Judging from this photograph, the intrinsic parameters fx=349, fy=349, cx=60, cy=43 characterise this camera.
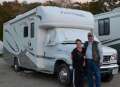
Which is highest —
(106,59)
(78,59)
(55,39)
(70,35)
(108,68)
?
(70,35)

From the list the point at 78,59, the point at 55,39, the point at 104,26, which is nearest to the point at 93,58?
the point at 78,59

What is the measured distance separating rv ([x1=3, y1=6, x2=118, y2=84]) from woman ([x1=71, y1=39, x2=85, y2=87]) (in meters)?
1.24

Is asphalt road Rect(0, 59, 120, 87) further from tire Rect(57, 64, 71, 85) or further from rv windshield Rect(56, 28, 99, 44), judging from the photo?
rv windshield Rect(56, 28, 99, 44)

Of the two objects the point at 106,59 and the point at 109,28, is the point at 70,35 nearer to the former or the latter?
the point at 106,59

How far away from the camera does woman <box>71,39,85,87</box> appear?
995 cm

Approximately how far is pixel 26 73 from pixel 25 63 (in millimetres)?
1489

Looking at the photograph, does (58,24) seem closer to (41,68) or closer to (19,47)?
(41,68)

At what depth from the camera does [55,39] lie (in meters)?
12.7

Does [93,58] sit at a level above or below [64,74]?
above

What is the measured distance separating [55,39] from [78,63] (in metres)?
2.90

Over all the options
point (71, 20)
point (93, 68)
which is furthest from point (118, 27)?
point (93, 68)

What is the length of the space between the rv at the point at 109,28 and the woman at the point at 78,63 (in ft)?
20.2

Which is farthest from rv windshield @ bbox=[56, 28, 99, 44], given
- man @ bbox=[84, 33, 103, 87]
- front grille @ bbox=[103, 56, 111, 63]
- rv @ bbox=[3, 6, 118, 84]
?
man @ bbox=[84, 33, 103, 87]

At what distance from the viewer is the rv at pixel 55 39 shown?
38.6 ft
